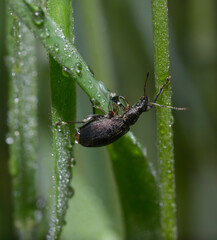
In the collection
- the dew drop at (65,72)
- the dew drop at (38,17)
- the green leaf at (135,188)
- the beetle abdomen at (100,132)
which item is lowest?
the green leaf at (135,188)

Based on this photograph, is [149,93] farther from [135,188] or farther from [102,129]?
[135,188]

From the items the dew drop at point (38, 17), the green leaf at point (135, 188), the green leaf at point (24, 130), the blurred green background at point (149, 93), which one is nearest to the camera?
the dew drop at point (38, 17)

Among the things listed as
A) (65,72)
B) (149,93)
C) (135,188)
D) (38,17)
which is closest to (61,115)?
(65,72)

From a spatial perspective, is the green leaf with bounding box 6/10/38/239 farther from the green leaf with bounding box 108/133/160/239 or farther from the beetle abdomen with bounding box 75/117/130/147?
the green leaf with bounding box 108/133/160/239

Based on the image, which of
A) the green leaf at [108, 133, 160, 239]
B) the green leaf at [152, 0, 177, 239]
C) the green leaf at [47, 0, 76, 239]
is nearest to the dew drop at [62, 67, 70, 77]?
the green leaf at [47, 0, 76, 239]

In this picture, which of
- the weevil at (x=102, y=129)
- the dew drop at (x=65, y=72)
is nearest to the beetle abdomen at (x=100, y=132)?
the weevil at (x=102, y=129)

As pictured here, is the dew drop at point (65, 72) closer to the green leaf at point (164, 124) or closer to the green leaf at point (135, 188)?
the green leaf at point (164, 124)
